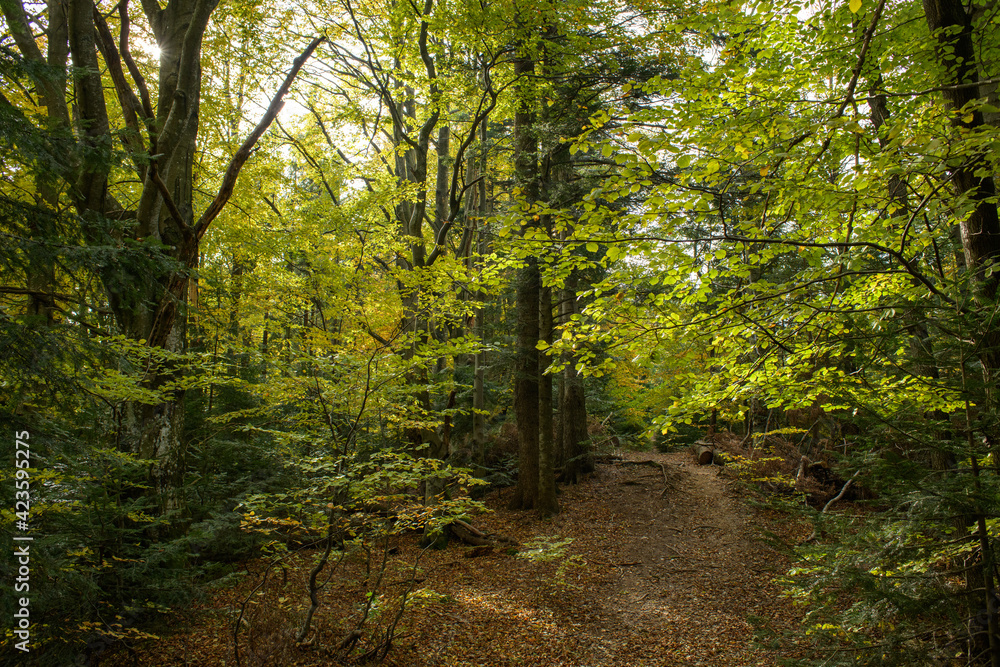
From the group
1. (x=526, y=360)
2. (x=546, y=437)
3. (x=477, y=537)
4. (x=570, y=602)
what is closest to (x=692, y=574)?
(x=570, y=602)

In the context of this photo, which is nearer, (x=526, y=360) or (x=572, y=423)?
(x=526, y=360)

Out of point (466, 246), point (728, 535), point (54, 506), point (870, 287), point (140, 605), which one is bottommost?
point (728, 535)

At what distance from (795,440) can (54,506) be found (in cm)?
1514

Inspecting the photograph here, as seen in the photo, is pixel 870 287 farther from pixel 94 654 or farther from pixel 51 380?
pixel 94 654

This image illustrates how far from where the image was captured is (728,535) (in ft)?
29.1

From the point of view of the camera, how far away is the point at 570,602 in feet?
22.0

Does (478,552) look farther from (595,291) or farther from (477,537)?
(595,291)

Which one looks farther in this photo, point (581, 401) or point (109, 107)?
point (581, 401)

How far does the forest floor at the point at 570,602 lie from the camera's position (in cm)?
488

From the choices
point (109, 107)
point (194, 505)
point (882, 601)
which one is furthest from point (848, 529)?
point (109, 107)

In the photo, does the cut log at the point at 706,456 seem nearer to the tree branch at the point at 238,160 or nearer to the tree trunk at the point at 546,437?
the tree trunk at the point at 546,437

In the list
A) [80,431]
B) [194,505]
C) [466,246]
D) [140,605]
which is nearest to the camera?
[140,605]

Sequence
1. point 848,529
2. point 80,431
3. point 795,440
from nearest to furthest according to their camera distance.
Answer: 1. point 848,529
2. point 80,431
3. point 795,440

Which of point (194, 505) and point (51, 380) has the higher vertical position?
point (51, 380)
